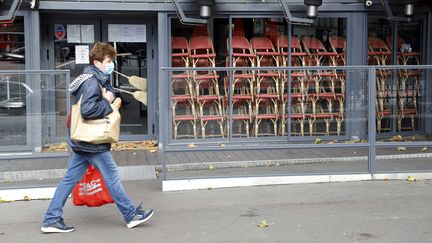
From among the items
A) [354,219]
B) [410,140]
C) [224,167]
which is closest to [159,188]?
[224,167]

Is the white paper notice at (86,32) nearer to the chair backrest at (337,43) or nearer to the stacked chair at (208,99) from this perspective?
the stacked chair at (208,99)

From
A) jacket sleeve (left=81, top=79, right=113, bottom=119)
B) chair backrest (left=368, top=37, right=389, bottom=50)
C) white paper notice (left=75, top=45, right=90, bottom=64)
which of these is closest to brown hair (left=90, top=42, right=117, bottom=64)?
jacket sleeve (left=81, top=79, right=113, bottom=119)

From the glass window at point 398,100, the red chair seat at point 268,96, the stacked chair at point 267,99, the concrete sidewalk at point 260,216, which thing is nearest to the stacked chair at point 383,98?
the glass window at point 398,100

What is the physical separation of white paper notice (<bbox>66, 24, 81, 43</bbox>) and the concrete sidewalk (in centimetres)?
402

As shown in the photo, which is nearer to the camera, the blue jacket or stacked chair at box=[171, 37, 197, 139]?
the blue jacket

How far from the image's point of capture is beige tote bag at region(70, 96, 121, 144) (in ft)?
19.5

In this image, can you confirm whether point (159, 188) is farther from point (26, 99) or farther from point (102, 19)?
point (102, 19)

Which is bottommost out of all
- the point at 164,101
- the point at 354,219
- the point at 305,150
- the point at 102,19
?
the point at 354,219

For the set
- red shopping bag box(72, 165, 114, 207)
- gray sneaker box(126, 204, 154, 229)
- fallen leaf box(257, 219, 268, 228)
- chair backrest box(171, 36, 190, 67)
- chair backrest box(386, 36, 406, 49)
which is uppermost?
chair backrest box(386, 36, 406, 49)

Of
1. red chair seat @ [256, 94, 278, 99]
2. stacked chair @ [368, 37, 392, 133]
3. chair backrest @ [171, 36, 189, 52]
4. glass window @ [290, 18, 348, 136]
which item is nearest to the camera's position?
stacked chair @ [368, 37, 392, 133]

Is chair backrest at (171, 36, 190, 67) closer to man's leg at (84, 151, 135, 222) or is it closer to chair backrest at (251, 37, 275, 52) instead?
chair backrest at (251, 37, 275, 52)

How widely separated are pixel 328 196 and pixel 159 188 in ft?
7.16

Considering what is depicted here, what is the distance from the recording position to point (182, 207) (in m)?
7.05

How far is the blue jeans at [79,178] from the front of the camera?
609cm
